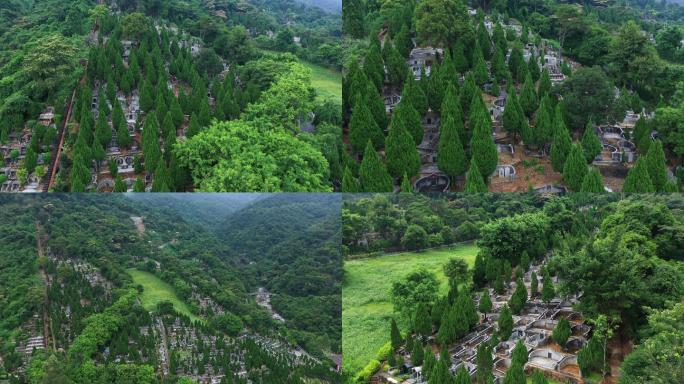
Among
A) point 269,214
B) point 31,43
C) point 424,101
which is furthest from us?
point 31,43

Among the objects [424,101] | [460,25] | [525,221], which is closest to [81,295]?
[525,221]

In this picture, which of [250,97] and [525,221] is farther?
[250,97]

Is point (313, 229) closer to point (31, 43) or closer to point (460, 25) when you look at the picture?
point (460, 25)

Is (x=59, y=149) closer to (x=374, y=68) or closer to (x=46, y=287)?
(x=46, y=287)

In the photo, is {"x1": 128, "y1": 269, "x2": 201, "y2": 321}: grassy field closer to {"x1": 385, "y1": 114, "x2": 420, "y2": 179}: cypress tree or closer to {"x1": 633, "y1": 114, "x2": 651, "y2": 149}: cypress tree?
{"x1": 385, "y1": 114, "x2": 420, "y2": 179}: cypress tree

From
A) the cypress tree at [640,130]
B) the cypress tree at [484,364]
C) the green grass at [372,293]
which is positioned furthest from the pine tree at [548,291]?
the cypress tree at [640,130]

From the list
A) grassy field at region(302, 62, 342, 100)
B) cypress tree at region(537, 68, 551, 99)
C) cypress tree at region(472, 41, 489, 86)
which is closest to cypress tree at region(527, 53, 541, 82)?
cypress tree at region(537, 68, 551, 99)

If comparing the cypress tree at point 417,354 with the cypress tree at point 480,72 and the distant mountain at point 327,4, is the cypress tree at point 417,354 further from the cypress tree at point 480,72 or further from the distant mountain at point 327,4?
the distant mountain at point 327,4
